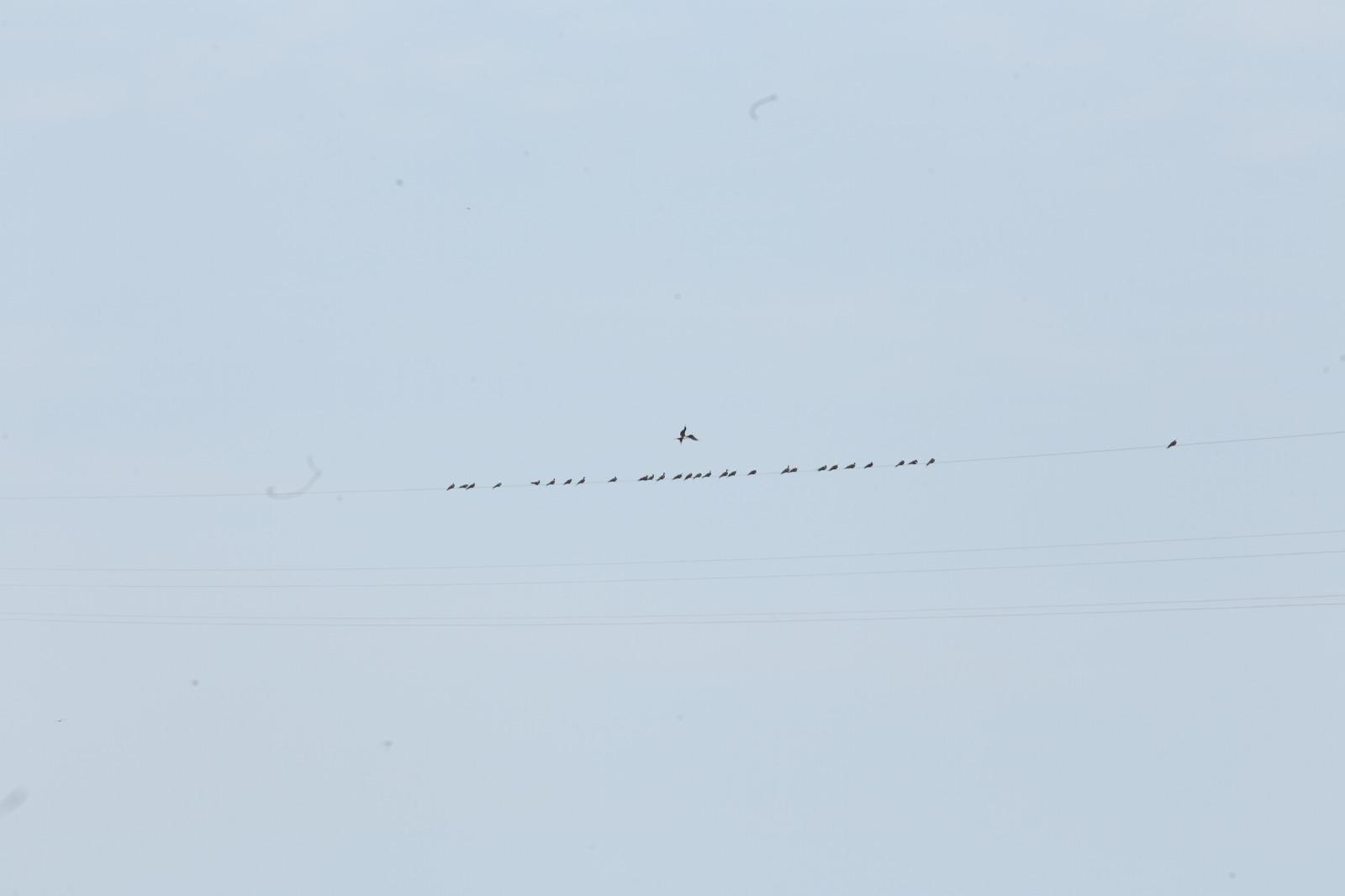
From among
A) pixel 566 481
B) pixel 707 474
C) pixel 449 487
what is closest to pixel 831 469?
pixel 707 474

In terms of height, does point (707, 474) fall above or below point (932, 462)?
below

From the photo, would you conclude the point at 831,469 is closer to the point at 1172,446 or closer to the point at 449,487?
the point at 1172,446

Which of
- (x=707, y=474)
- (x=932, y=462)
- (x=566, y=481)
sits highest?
(x=932, y=462)

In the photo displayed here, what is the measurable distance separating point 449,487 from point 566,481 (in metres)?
11.8

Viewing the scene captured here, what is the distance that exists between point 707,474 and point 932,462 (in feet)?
64.9

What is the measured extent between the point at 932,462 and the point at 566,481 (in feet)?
121

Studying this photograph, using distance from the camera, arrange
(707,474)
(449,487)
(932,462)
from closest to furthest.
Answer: (932,462), (707,474), (449,487)

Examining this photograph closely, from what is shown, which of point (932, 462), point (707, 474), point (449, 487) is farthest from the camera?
point (449, 487)

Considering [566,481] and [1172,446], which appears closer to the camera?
[1172,446]

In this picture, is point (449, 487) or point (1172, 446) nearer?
point (1172, 446)

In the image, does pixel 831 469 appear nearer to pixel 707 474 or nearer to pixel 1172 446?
pixel 707 474

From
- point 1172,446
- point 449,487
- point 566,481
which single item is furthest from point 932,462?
point 449,487

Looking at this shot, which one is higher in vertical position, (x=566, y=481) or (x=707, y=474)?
(x=707, y=474)

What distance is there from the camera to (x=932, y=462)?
6638cm
